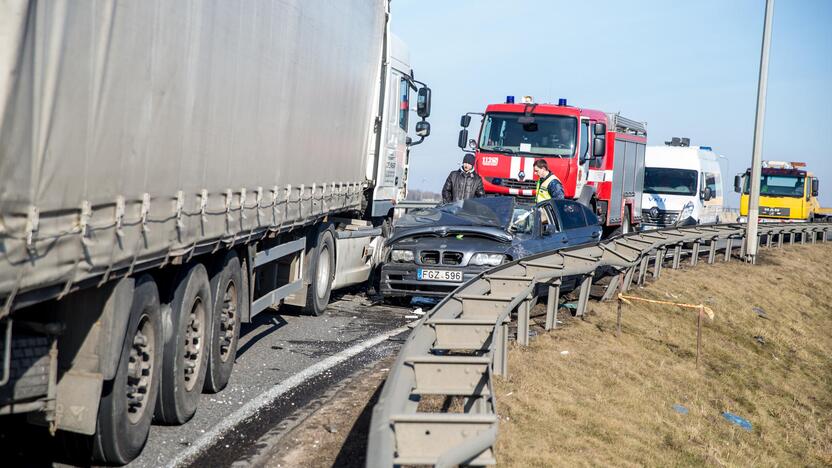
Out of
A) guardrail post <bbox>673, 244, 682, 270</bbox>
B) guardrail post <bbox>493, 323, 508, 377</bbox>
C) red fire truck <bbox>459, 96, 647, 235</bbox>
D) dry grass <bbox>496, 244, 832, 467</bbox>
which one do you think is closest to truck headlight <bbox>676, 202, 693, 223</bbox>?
red fire truck <bbox>459, 96, 647, 235</bbox>

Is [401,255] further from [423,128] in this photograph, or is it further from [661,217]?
[661,217]

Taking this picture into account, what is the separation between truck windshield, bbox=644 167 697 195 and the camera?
33250 millimetres

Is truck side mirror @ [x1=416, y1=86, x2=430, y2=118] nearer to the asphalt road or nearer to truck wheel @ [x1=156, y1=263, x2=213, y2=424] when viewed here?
the asphalt road

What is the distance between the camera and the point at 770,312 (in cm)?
1953

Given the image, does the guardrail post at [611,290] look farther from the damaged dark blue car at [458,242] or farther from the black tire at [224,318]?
the black tire at [224,318]

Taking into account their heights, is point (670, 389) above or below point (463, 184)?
below

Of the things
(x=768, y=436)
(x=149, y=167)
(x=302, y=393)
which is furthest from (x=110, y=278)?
(x=768, y=436)

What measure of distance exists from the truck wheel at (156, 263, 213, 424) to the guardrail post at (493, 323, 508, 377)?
236cm

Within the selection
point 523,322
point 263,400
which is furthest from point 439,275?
point 263,400

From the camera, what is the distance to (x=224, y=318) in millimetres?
8750

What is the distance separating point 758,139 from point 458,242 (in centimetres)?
1219

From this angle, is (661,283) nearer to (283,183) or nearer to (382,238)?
(382,238)

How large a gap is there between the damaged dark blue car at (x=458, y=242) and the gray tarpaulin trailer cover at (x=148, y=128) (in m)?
2.54

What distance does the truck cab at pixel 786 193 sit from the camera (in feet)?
135
